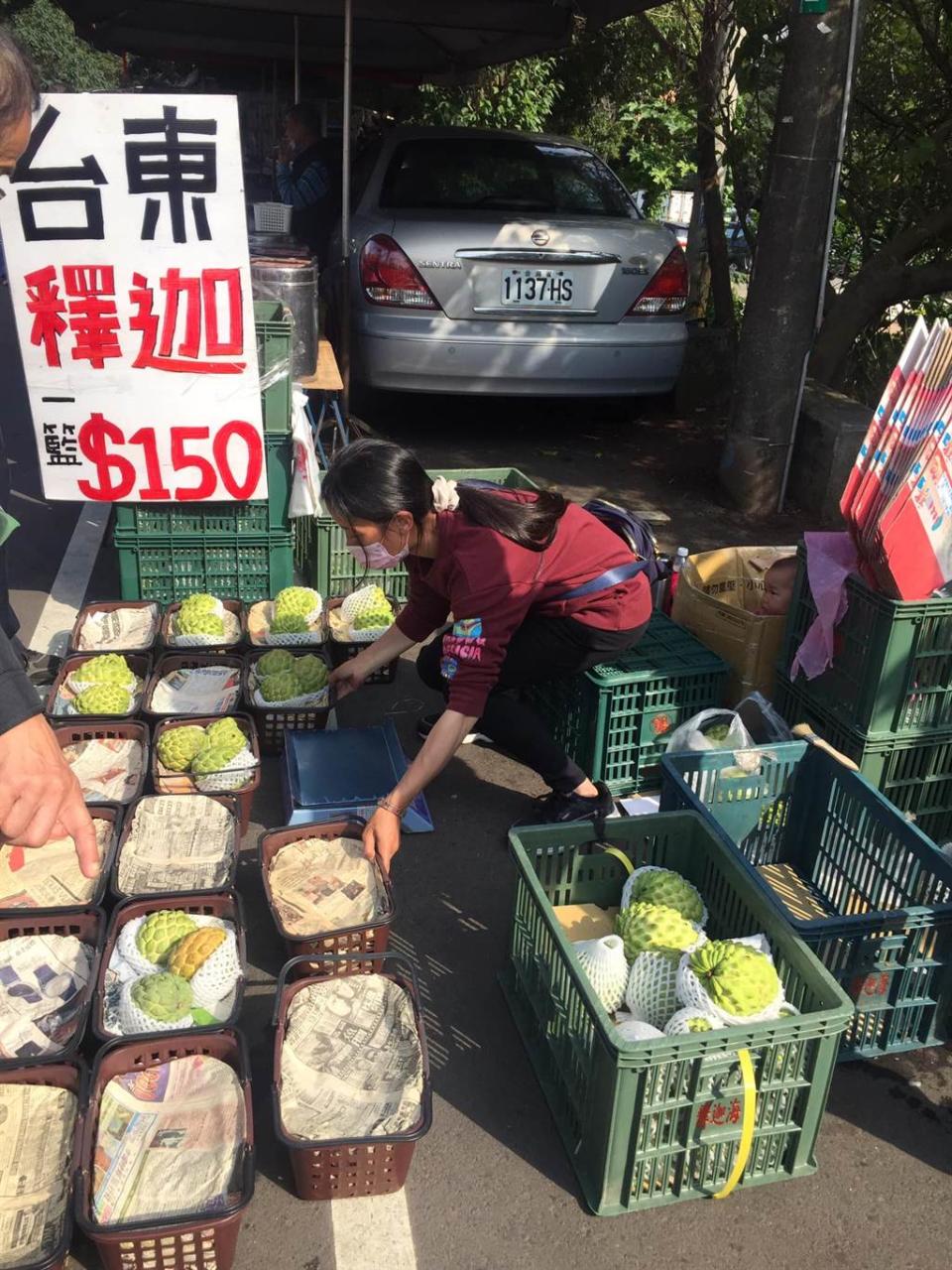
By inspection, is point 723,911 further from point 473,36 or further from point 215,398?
point 473,36

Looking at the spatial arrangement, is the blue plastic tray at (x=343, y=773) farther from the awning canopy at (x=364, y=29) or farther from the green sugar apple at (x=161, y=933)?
the awning canopy at (x=364, y=29)

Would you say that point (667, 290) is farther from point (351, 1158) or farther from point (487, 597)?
point (351, 1158)

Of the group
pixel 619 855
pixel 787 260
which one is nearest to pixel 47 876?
pixel 619 855

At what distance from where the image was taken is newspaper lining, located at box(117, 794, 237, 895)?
9.44 ft

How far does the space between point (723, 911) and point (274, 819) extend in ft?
4.75

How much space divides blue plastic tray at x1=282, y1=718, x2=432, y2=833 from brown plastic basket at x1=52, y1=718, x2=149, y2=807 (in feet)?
1.53

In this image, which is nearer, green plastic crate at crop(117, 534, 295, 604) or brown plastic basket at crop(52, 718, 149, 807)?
brown plastic basket at crop(52, 718, 149, 807)

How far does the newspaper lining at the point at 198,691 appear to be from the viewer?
147 inches

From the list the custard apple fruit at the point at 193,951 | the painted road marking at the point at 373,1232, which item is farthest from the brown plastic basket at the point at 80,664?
the painted road marking at the point at 373,1232

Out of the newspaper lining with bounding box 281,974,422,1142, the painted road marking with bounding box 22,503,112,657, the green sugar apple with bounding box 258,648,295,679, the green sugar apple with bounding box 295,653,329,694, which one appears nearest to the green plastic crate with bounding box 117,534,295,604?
the painted road marking with bounding box 22,503,112,657

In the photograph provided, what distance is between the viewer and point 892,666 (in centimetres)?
313

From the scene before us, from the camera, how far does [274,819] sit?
3.51 m

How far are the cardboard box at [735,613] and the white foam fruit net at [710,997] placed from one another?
1.40 m

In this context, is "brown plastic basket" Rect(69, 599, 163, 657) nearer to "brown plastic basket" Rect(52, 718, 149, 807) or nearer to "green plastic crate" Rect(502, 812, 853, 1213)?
"brown plastic basket" Rect(52, 718, 149, 807)
